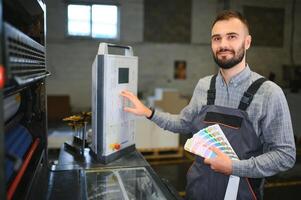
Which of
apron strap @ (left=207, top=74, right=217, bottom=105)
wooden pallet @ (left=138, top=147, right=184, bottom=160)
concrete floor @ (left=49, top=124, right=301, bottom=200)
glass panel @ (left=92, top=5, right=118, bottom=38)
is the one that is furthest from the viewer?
glass panel @ (left=92, top=5, right=118, bottom=38)

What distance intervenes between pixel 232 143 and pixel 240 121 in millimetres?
117

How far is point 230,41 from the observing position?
1.55m

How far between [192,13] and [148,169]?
7.03 m

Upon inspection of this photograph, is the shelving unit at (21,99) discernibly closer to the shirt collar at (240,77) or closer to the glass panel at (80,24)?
the shirt collar at (240,77)

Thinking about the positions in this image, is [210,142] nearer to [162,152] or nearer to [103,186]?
[103,186]

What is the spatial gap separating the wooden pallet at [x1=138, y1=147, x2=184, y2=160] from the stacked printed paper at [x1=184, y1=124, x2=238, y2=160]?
11.7ft

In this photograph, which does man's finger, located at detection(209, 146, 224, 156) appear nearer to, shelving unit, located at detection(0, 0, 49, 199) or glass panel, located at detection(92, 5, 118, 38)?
shelving unit, located at detection(0, 0, 49, 199)

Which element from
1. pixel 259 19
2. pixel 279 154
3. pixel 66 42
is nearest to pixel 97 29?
pixel 66 42

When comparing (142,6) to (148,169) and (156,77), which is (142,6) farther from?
(148,169)

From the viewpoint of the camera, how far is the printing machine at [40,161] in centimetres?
103

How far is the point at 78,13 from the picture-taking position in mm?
6582

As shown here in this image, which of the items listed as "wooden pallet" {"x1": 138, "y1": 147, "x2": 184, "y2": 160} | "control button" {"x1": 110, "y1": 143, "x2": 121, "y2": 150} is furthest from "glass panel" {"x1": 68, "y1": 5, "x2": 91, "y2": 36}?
"control button" {"x1": 110, "y1": 143, "x2": 121, "y2": 150}

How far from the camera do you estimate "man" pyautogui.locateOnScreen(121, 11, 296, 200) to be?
1.42m

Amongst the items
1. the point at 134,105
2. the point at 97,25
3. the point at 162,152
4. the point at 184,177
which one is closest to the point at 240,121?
the point at 134,105
